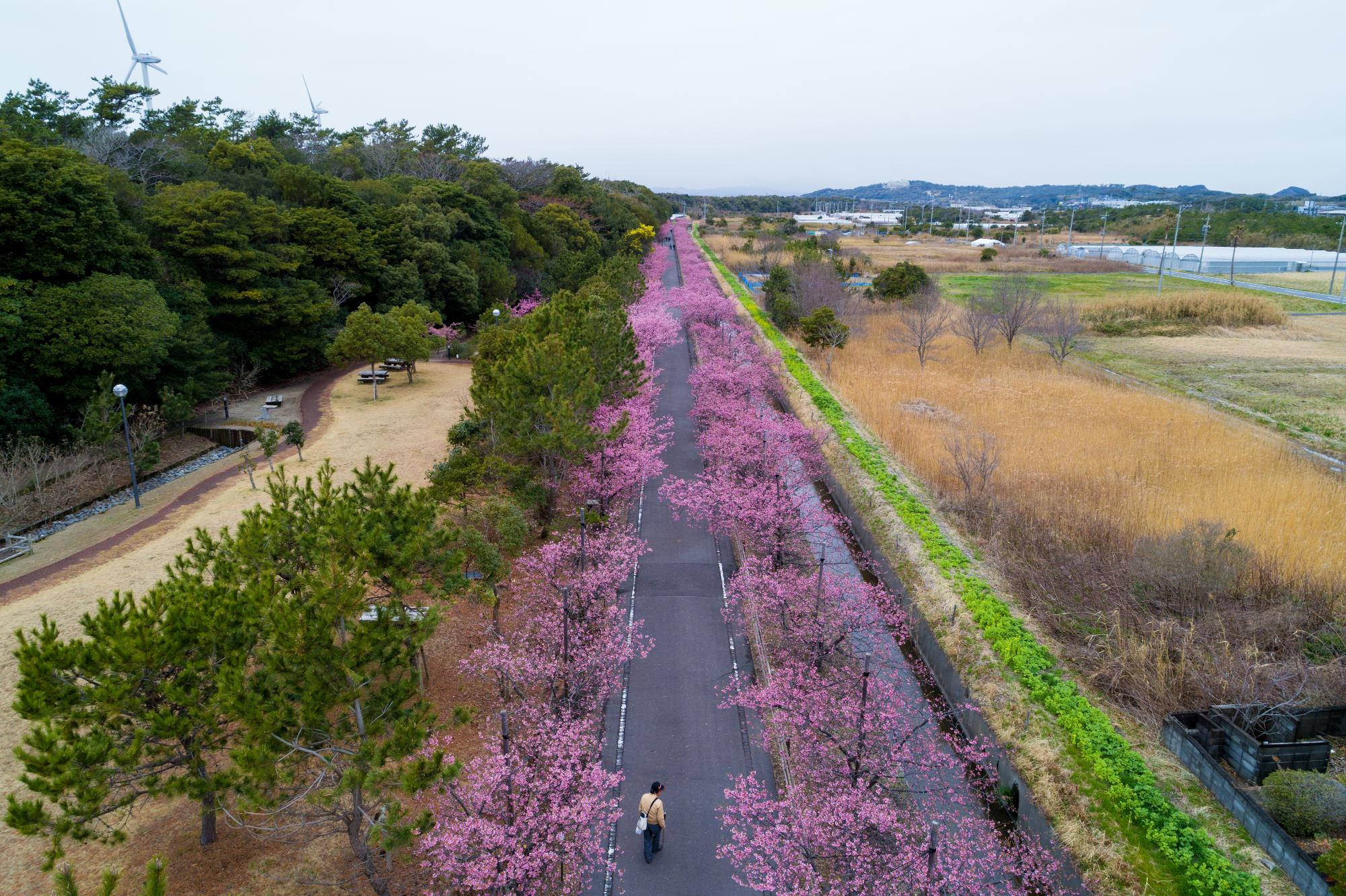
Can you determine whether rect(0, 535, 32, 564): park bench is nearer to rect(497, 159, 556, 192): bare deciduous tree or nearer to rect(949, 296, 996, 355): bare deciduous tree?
rect(949, 296, 996, 355): bare deciduous tree

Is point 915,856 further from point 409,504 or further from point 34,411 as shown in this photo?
point 34,411

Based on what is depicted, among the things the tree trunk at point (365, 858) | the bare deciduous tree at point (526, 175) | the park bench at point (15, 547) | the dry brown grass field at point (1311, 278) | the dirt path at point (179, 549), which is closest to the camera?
the tree trunk at point (365, 858)

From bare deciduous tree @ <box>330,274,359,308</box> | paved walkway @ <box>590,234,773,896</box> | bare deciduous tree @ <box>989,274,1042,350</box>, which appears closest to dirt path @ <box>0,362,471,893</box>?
bare deciduous tree @ <box>330,274,359,308</box>

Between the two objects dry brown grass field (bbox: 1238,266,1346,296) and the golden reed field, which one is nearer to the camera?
the golden reed field

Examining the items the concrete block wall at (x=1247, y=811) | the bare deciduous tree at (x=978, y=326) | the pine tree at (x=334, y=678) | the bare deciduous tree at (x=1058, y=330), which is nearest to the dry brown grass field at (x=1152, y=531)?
the concrete block wall at (x=1247, y=811)

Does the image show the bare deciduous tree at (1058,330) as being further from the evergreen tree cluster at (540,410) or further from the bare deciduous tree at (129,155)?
the bare deciduous tree at (129,155)

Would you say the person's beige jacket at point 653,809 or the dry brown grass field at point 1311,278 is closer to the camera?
the person's beige jacket at point 653,809
